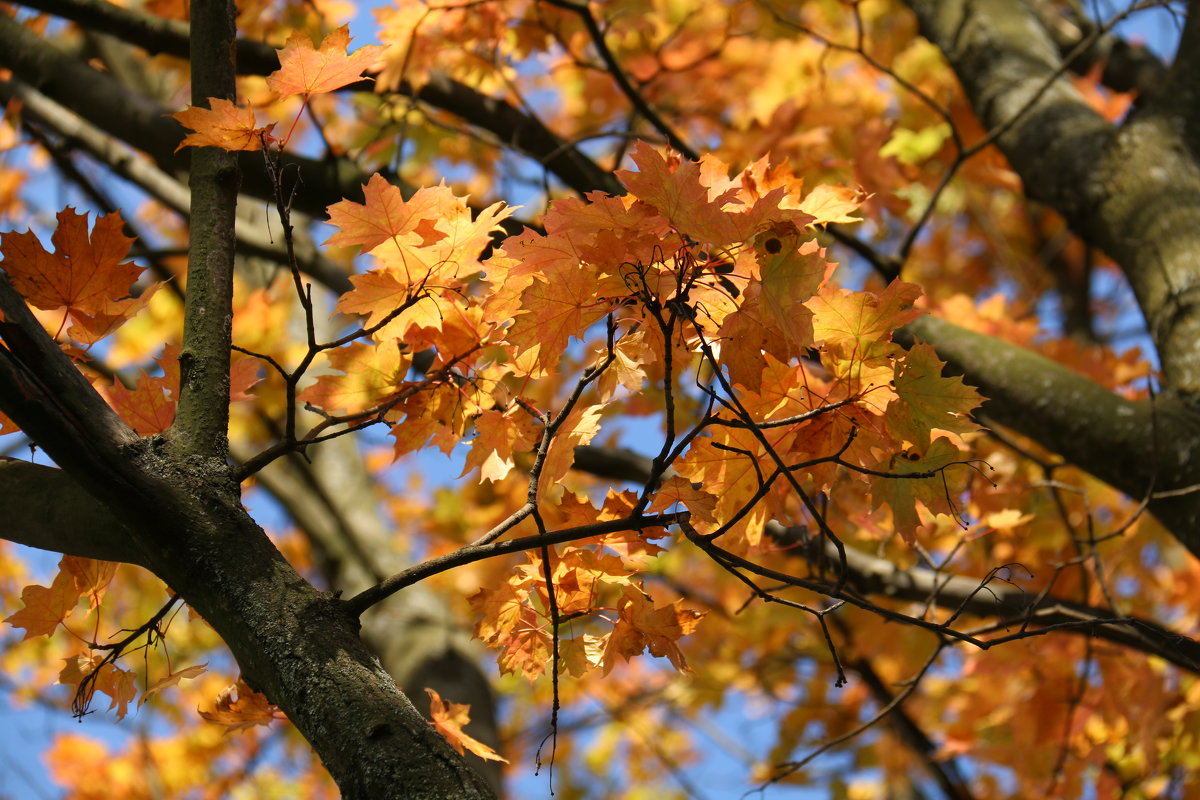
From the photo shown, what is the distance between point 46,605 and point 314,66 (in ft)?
2.72

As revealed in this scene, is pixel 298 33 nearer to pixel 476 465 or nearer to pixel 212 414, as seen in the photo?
pixel 212 414

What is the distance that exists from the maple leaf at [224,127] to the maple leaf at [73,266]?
18 cm

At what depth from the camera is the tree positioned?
1014mm

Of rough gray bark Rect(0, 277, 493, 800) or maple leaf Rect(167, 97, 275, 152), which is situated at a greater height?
maple leaf Rect(167, 97, 275, 152)

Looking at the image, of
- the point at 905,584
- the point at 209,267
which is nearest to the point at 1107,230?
the point at 905,584

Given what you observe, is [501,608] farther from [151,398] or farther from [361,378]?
[151,398]

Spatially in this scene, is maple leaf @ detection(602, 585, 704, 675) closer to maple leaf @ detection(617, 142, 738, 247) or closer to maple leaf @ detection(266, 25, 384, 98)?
maple leaf @ detection(617, 142, 738, 247)

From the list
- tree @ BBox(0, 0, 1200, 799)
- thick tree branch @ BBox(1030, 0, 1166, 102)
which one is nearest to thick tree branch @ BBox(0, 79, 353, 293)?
tree @ BBox(0, 0, 1200, 799)

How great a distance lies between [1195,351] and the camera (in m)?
1.95

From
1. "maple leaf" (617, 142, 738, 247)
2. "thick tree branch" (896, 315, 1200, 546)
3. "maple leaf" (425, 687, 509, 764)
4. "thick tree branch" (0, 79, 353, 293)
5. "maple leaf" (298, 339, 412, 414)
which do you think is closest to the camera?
"maple leaf" (617, 142, 738, 247)

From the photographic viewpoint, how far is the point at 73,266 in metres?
1.23

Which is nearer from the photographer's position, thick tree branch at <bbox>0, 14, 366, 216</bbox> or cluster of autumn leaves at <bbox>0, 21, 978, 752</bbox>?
cluster of autumn leaves at <bbox>0, 21, 978, 752</bbox>

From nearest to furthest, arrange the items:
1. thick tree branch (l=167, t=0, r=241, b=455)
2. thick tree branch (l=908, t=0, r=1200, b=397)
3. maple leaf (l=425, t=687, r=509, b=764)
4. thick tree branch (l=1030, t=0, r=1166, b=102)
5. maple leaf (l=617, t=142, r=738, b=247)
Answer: maple leaf (l=617, t=142, r=738, b=247) < thick tree branch (l=167, t=0, r=241, b=455) < maple leaf (l=425, t=687, r=509, b=764) < thick tree branch (l=908, t=0, r=1200, b=397) < thick tree branch (l=1030, t=0, r=1166, b=102)

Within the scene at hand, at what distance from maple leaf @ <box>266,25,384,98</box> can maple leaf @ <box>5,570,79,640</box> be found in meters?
0.74
